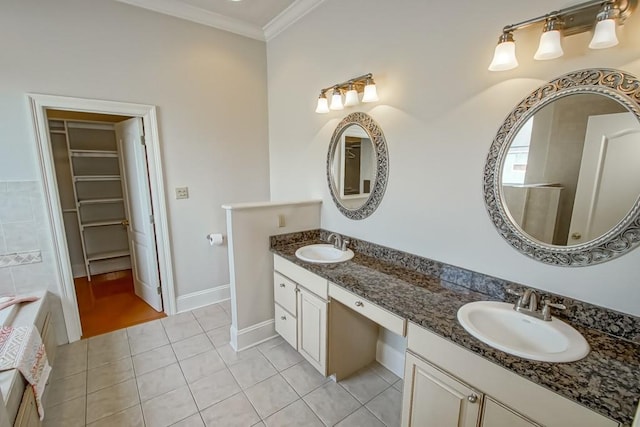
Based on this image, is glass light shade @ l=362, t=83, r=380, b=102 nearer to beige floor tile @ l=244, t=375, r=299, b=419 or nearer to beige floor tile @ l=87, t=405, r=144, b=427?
beige floor tile @ l=244, t=375, r=299, b=419

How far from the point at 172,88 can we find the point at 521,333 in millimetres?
3283

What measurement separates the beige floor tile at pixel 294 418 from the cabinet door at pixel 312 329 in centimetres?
27

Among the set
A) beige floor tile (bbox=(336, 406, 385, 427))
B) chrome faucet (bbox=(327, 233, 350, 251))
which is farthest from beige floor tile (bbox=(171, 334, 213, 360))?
chrome faucet (bbox=(327, 233, 350, 251))

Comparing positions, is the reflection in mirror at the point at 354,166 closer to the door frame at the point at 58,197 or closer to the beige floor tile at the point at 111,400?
the door frame at the point at 58,197

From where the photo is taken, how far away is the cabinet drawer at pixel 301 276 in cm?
193

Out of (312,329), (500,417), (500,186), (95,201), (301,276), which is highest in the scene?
(500,186)

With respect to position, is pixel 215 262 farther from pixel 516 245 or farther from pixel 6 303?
pixel 516 245

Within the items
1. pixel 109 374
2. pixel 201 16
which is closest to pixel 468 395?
pixel 109 374

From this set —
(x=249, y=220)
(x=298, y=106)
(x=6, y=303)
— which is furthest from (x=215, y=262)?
(x=298, y=106)

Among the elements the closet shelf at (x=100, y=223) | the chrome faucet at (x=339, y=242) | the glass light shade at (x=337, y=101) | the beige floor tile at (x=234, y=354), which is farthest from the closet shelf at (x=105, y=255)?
the glass light shade at (x=337, y=101)

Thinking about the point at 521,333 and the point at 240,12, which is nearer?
the point at 521,333

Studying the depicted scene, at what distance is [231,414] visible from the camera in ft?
5.93

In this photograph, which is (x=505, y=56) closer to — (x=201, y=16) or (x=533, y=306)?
(x=533, y=306)

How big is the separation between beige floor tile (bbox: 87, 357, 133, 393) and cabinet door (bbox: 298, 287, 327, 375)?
1.34 meters
